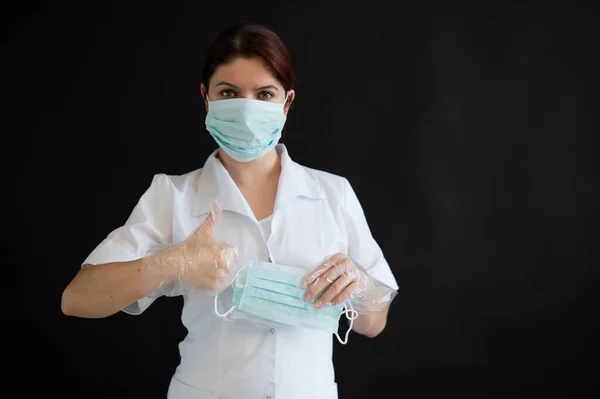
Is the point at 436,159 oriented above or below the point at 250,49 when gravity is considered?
below

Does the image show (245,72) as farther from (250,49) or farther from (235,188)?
(235,188)

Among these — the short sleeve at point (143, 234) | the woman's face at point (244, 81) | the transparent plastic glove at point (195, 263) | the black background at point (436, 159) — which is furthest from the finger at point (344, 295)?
the black background at point (436, 159)

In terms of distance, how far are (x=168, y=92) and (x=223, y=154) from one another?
0.51m

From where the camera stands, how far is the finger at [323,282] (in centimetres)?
122

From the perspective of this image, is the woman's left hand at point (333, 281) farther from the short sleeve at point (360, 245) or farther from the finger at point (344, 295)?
the short sleeve at point (360, 245)

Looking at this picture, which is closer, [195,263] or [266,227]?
[195,263]

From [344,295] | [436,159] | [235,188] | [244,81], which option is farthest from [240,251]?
[436,159]

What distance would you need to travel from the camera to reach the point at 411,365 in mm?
1971

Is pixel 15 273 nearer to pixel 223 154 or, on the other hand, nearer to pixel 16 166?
pixel 16 166

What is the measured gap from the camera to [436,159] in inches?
76.9

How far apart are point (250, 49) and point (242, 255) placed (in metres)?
0.46

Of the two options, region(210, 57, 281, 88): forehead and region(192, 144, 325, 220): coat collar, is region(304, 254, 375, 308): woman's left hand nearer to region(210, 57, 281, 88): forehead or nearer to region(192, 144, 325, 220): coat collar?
region(192, 144, 325, 220): coat collar

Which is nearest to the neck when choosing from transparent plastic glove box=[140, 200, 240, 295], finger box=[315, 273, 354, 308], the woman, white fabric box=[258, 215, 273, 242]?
the woman

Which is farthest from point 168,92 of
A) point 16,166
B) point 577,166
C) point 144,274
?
point 577,166
